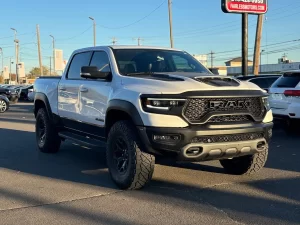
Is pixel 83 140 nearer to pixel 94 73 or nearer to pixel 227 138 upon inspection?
pixel 94 73

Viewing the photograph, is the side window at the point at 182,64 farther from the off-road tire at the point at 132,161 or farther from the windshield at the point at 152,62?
the off-road tire at the point at 132,161

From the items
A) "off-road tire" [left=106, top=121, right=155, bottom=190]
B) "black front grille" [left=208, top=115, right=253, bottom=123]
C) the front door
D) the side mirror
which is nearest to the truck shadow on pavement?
"off-road tire" [left=106, top=121, right=155, bottom=190]

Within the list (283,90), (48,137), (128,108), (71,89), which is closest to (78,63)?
(71,89)

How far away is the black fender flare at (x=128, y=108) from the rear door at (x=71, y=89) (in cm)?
142

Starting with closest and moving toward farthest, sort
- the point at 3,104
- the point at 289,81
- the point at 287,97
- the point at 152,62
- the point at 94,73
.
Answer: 1. the point at 94,73
2. the point at 152,62
3. the point at 287,97
4. the point at 289,81
5. the point at 3,104

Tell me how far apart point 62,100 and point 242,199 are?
391 cm

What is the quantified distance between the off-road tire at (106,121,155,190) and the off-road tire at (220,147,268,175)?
1.62 metres

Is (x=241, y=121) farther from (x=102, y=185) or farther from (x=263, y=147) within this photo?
(x=102, y=185)

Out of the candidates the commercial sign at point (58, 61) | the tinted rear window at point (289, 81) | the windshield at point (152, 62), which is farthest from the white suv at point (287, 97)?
the commercial sign at point (58, 61)

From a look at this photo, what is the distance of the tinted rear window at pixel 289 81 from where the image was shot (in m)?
9.43

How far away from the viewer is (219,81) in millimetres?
5445

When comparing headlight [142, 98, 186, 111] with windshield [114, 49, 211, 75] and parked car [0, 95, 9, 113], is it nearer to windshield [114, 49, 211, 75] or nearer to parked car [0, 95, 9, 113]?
windshield [114, 49, 211, 75]

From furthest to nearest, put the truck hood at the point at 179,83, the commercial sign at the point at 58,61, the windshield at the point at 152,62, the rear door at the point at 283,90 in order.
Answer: the commercial sign at the point at 58,61 < the rear door at the point at 283,90 < the windshield at the point at 152,62 < the truck hood at the point at 179,83

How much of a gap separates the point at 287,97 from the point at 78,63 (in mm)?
5028
